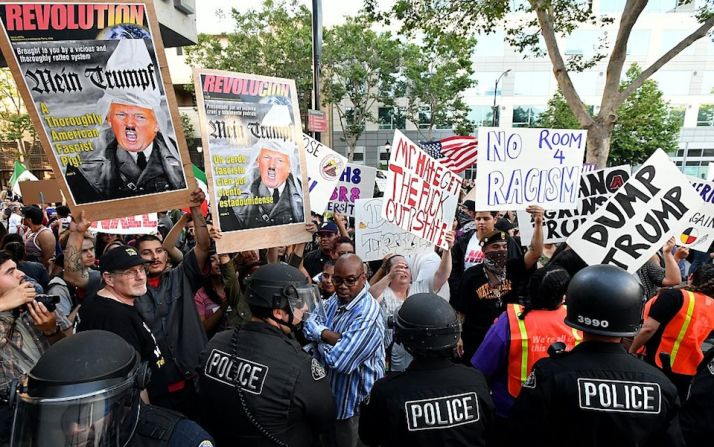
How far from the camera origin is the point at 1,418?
1761mm

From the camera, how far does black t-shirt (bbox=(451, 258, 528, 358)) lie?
12.7 feet

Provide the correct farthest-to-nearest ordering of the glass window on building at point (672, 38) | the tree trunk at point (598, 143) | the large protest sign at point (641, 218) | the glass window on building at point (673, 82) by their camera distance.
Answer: the glass window on building at point (673, 82) → the glass window on building at point (672, 38) → the tree trunk at point (598, 143) → the large protest sign at point (641, 218)

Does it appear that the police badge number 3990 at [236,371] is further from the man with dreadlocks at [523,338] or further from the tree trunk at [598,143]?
the tree trunk at [598,143]

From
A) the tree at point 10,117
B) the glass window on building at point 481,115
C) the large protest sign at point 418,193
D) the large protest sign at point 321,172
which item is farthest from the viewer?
the glass window on building at point 481,115

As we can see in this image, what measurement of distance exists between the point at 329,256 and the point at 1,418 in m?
4.29

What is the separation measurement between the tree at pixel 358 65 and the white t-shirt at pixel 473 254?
85.4 feet

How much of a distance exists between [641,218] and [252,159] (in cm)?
326

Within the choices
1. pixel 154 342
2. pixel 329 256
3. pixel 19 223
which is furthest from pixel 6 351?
pixel 19 223

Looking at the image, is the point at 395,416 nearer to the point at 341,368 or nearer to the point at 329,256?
the point at 341,368

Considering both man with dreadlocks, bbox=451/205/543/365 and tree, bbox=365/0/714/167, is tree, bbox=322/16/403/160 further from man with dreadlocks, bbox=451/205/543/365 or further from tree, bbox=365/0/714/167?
man with dreadlocks, bbox=451/205/543/365

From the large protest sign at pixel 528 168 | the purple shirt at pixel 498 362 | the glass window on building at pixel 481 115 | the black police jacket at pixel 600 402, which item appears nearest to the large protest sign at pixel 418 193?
the large protest sign at pixel 528 168

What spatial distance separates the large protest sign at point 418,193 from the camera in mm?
3961

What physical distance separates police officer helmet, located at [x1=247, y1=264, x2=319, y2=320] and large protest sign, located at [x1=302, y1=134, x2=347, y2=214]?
3060mm

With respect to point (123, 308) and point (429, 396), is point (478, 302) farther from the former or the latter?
point (123, 308)
